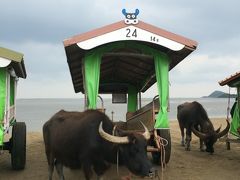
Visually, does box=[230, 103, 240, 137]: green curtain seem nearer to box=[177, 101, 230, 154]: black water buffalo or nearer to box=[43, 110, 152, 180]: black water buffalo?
box=[177, 101, 230, 154]: black water buffalo

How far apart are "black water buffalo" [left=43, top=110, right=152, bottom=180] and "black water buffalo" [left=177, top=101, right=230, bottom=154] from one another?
4.56 m

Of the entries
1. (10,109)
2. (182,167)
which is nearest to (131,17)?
(10,109)

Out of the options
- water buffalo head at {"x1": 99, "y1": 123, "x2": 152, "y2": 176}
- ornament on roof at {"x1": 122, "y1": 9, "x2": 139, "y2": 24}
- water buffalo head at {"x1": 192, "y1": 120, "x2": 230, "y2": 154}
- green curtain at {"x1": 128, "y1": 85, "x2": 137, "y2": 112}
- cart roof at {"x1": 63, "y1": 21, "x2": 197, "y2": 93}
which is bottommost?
water buffalo head at {"x1": 192, "y1": 120, "x2": 230, "y2": 154}

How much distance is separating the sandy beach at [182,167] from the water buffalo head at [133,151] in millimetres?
1087

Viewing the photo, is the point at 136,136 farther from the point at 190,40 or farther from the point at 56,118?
the point at 190,40

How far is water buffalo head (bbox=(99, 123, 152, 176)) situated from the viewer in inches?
218

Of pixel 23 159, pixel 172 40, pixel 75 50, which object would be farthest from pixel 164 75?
pixel 23 159

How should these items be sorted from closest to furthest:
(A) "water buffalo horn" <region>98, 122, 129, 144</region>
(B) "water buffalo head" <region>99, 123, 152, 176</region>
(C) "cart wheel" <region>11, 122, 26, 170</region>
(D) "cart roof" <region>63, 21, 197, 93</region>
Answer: (B) "water buffalo head" <region>99, 123, 152, 176</region>
(A) "water buffalo horn" <region>98, 122, 129, 144</region>
(D) "cart roof" <region>63, 21, 197, 93</region>
(C) "cart wheel" <region>11, 122, 26, 170</region>

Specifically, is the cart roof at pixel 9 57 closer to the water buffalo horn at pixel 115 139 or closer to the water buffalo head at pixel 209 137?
the water buffalo horn at pixel 115 139

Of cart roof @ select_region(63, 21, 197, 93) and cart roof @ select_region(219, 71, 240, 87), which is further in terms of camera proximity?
cart roof @ select_region(219, 71, 240, 87)

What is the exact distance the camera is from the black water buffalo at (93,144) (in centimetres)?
566

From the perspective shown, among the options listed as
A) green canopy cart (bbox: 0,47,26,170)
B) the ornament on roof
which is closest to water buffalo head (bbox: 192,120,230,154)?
the ornament on roof

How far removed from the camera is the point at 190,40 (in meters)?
7.48

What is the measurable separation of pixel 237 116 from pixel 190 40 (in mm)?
3837
